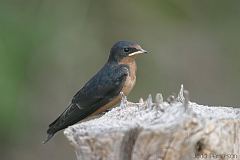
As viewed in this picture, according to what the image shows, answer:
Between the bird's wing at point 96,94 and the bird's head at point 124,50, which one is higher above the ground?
the bird's head at point 124,50

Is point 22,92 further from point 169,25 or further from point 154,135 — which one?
point 154,135

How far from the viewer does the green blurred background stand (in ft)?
30.6

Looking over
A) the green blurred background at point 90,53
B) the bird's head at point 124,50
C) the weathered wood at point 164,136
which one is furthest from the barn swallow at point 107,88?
the weathered wood at point 164,136

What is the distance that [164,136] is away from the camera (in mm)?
3490

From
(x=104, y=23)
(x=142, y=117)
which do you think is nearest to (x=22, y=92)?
(x=104, y=23)

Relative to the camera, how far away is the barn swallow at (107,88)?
23.3 ft

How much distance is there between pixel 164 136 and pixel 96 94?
3.73 meters

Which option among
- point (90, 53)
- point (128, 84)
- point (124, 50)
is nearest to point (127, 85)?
point (128, 84)

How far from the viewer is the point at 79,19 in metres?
9.59

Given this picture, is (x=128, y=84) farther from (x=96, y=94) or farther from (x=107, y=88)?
(x=96, y=94)

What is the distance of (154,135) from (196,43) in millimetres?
7757

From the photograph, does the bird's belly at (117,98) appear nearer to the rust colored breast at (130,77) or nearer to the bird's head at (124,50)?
the rust colored breast at (130,77)

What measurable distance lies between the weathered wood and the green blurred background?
5.07 meters

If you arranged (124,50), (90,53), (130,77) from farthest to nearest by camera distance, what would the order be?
1. (90,53)
2. (124,50)
3. (130,77)
